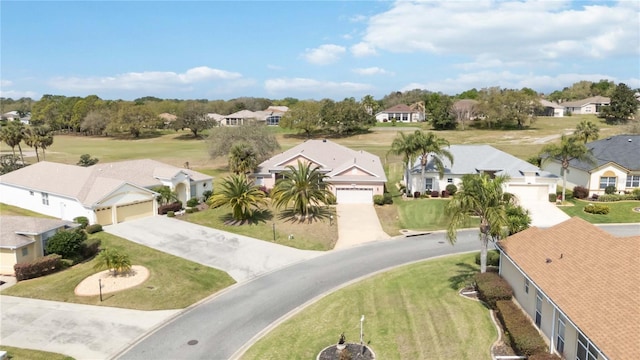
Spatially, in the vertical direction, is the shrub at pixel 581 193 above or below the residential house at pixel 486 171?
below

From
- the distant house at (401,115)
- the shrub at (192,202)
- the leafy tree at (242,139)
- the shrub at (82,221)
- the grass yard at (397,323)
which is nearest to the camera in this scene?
the grass yard at (397,323)

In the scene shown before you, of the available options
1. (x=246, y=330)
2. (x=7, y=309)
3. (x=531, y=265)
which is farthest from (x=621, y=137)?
(x=7, y=309)

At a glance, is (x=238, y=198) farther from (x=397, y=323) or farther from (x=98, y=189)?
(x=397, y=323)

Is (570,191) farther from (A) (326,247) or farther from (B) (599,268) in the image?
(B) (599,268)

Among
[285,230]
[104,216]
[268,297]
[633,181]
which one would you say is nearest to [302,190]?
[285,230]

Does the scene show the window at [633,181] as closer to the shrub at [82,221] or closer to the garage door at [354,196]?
the garage door at [354,196]

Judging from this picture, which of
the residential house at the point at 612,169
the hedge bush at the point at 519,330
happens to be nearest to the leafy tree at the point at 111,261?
the hedge bush at the point at 519,330

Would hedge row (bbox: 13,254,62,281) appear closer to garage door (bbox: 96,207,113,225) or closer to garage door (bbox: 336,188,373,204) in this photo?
garage door (bbox: 96,207,113,225)
